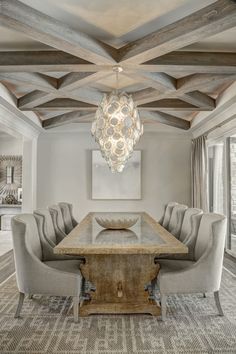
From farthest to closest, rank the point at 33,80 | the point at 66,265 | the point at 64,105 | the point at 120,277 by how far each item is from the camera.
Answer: the point at 64,105, the point at 33,80, the point at 66,265, the point at 120,277

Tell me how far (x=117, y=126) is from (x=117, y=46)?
88 cm

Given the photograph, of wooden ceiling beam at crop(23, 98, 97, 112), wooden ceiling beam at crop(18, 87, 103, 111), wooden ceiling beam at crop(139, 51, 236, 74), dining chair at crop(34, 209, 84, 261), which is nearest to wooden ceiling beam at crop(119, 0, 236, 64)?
wooden ceiling beam at crop(139, 51, 236, 74)

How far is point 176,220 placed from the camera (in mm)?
4332

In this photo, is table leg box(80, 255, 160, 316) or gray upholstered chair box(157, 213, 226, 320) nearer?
gray upholstered chair box(157, 213, 226, 320)

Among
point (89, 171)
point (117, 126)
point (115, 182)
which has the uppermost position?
point (117, 126)

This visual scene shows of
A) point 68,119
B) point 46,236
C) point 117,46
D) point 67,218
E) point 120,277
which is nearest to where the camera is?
point 120,277

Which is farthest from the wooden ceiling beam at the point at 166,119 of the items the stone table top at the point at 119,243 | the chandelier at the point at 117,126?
the stone table top at the point at 119,243

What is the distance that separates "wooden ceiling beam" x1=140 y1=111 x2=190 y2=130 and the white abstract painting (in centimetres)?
129

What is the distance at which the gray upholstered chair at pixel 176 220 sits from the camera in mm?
4137

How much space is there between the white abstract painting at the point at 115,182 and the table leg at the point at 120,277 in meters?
4.46

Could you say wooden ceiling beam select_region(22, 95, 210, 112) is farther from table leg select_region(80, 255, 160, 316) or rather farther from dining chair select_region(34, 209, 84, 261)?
table leg select_region(80, 255, 160, 316)

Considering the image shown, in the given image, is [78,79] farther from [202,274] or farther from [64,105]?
[202,274]

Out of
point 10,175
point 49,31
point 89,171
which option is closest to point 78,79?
point 49,31

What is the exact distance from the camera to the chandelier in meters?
3.79
